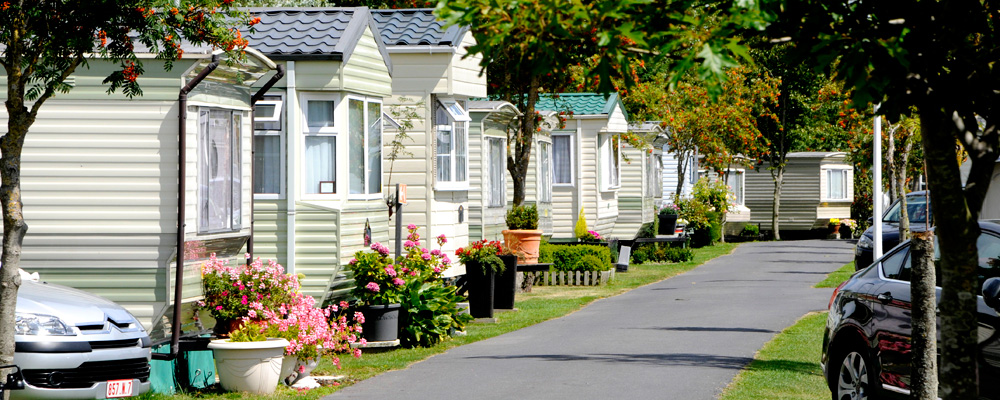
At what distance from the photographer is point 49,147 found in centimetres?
1140

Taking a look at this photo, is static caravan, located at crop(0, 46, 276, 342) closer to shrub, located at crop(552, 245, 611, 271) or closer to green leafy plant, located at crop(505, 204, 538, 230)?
green leafy plant, located at crop(505, 204, 538, 230)

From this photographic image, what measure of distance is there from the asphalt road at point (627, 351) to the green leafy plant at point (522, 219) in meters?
1.98

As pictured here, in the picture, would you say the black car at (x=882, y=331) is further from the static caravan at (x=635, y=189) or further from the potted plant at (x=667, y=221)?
the potted plant at (x=667, y=221)

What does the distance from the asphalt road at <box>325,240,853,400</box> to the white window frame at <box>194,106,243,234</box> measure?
2.23m

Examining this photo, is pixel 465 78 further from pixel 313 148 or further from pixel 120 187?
pixel 120 187

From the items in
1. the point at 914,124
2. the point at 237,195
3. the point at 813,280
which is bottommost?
the point at 813,280

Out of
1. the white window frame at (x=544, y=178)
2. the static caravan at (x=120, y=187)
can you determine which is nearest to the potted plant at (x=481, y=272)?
the static caravan at (x=120, y=187)

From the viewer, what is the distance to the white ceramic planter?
34.1 feet

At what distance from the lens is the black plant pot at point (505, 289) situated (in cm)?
1866

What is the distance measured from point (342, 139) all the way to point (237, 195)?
2.35 meters

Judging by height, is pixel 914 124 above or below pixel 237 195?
above

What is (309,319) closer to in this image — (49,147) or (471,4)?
(49,147)

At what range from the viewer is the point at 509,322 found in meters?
17.3

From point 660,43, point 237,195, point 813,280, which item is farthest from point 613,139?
point 660,43
